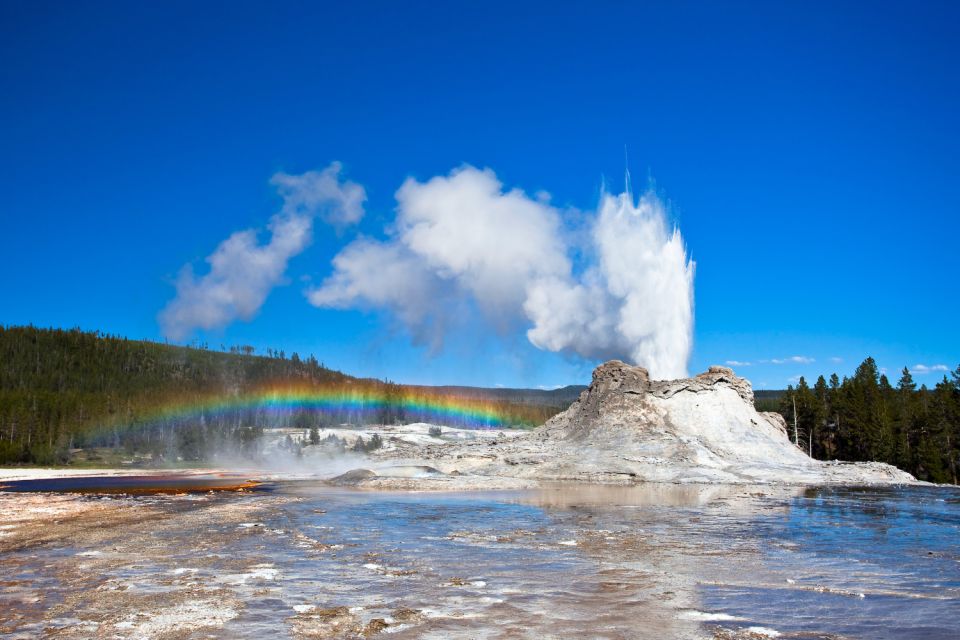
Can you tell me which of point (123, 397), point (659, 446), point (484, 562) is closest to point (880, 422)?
point (659, 446)

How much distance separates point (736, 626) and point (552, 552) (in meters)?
6.83

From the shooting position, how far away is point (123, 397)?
126250 millimetres

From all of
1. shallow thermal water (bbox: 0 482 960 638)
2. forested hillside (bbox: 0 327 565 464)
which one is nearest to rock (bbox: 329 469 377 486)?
shallow thermal water (bbox: 0 482 960 638)

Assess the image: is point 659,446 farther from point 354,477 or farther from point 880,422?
point 880,422

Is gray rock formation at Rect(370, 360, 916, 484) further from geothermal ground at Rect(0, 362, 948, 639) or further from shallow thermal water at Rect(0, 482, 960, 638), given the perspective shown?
shallow thermal water at Rect(0, 482, 960, 638)

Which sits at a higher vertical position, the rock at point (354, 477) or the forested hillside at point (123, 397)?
the forested hillside at point (123, 397)

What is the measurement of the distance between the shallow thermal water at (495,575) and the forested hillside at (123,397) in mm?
71682

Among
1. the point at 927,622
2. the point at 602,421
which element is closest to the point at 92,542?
the point at 927,622

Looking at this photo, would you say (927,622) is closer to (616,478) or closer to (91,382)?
(616,478)

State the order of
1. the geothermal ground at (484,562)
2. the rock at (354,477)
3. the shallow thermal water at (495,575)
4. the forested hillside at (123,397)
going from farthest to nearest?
the forested hillside at (123,397) < the rock at (354,477) < the geothermal ground at (484,562) < the shallow thermal water at (495,575)

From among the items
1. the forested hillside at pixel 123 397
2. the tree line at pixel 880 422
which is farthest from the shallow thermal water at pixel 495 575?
the forested hillside at pixel 123 397

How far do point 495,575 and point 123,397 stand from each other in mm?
131552

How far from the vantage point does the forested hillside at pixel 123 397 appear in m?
88.2

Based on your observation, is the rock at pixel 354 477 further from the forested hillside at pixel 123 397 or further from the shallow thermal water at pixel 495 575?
the forested hillside at pixel 123 397
